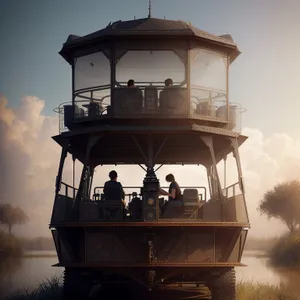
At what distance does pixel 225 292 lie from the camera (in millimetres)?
23156

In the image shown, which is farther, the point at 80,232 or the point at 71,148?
the point at 71,148

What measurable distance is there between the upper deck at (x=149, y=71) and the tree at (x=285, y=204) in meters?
59.2

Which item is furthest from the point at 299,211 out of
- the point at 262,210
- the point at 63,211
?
the point at 63,211

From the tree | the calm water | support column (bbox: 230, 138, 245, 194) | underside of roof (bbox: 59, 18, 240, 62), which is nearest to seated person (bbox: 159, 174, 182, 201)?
support column (bbox: 230, 138, 245, 194)

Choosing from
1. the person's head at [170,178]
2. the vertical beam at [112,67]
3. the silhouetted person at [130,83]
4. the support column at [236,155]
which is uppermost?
the vertical beam at [112,67]

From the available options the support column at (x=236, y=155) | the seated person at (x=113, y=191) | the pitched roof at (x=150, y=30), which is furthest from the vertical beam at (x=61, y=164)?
the support column at (x=236, y=155)

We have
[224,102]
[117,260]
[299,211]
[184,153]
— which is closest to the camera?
[117,260]

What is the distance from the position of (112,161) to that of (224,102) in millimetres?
5759

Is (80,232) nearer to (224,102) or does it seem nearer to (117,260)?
(117,260)

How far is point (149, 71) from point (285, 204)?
6475cm

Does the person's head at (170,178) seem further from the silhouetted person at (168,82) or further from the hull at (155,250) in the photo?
the silhouetted person at (168,82)

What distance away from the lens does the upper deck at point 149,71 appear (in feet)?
80.3

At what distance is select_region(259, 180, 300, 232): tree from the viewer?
277ft

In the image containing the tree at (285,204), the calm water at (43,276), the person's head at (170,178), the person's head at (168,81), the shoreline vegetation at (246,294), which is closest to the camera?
the person's head at (170,178)
